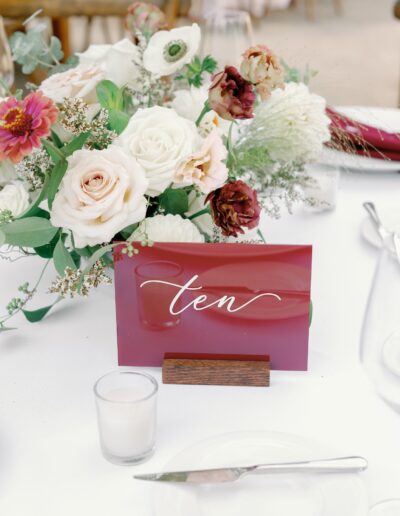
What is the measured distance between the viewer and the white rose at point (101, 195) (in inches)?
37.0

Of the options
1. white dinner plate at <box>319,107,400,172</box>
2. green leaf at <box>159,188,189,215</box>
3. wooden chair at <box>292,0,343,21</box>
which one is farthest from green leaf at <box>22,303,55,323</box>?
wooden chair at <box>292,0,343,21</box>

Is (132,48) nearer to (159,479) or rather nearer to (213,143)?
(213,143)

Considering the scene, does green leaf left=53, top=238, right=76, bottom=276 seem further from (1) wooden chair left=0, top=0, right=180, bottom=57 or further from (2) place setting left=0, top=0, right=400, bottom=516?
(1) wooden chair left=0, top=0, right=180, bottom=57

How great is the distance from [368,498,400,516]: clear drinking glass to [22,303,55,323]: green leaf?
571 mm

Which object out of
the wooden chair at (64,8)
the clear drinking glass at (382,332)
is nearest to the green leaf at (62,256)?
the clear drinking glass at (382,332)

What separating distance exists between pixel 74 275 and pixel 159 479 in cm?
30

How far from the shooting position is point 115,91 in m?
1.18

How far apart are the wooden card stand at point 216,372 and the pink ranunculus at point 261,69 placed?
365 millimetres

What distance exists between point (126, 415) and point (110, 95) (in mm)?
562

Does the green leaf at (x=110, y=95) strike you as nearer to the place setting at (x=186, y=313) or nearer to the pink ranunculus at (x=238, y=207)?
the place setting at (x=186, y=313)

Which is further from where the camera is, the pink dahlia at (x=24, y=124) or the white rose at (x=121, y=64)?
the white rose at (x=121, y=64)

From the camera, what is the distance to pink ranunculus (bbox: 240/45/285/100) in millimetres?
969

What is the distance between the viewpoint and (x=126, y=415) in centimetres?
82

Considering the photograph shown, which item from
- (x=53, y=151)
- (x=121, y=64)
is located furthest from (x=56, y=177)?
(x=121, y=64)
